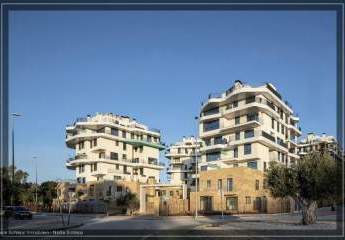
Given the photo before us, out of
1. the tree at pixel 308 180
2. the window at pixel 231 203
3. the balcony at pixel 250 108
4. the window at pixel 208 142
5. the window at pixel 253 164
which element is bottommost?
the window at pixel 231 203

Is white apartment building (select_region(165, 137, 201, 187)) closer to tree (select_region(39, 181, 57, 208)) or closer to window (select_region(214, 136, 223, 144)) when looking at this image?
window (select_region(214, 136, 223, 144))

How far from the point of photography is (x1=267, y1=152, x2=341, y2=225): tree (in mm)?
33188

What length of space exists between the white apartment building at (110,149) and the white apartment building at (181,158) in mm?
10447

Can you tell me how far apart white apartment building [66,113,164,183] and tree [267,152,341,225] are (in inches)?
2487

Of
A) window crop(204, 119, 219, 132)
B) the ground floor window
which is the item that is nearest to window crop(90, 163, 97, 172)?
window crop(204, 119, 219, 132)

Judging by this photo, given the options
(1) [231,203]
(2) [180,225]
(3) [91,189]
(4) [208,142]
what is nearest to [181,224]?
(2) [180,225]

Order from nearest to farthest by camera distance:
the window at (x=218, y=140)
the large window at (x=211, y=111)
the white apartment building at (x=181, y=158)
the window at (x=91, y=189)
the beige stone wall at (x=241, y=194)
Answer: the beige stone wall at (x=241, y=194), the window at (x=218, y=140), the large window at (x=211, y=111), the window at (x=91, y=189), the white apartment building at (x=181, y=158)

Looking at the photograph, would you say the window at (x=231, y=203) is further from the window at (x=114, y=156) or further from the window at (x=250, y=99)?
the window at (x=114, y=156)

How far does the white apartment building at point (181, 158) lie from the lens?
394 feet

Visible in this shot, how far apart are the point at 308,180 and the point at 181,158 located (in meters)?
101

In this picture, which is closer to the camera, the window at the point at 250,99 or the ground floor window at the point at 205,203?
the ground floor window at the point at 205,203

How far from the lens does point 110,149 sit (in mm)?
99312

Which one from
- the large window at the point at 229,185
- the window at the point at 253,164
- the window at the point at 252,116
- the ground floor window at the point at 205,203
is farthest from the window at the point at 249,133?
the ground floor window at the point at 205,203

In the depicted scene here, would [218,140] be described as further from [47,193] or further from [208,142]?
[47,193]
